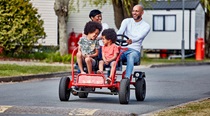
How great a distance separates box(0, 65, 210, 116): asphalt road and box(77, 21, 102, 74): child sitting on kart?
2.34 ft

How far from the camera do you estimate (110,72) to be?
13.9 metres

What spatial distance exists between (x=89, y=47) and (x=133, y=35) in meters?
1.04

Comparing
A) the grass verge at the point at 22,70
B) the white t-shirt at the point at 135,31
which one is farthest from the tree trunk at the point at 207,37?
the white t-shirt at the point at 135,31

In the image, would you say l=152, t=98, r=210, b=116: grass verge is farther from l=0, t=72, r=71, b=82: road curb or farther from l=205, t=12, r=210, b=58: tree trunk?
l=205, t=12, r=210, b=58: tree trunk

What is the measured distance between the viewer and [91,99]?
1501cm

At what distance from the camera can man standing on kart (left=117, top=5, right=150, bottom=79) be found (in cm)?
1435

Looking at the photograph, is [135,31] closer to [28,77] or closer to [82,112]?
[82,112]

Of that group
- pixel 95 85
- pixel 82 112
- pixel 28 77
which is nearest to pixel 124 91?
pixel 95 85

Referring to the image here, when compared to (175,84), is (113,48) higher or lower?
higher

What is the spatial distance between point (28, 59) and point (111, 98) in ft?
53.6

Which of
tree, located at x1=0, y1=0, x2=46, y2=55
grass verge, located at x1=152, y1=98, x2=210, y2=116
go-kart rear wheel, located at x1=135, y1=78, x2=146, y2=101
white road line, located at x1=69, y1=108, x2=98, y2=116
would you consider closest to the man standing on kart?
go-kart rear wheel, located at x1=135, y1=78, x2=146, y2=101

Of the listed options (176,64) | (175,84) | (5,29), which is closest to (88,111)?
(175,84)

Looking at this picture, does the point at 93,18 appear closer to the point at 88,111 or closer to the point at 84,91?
the point at 84,91

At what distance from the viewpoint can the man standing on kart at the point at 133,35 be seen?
47.1 ft
